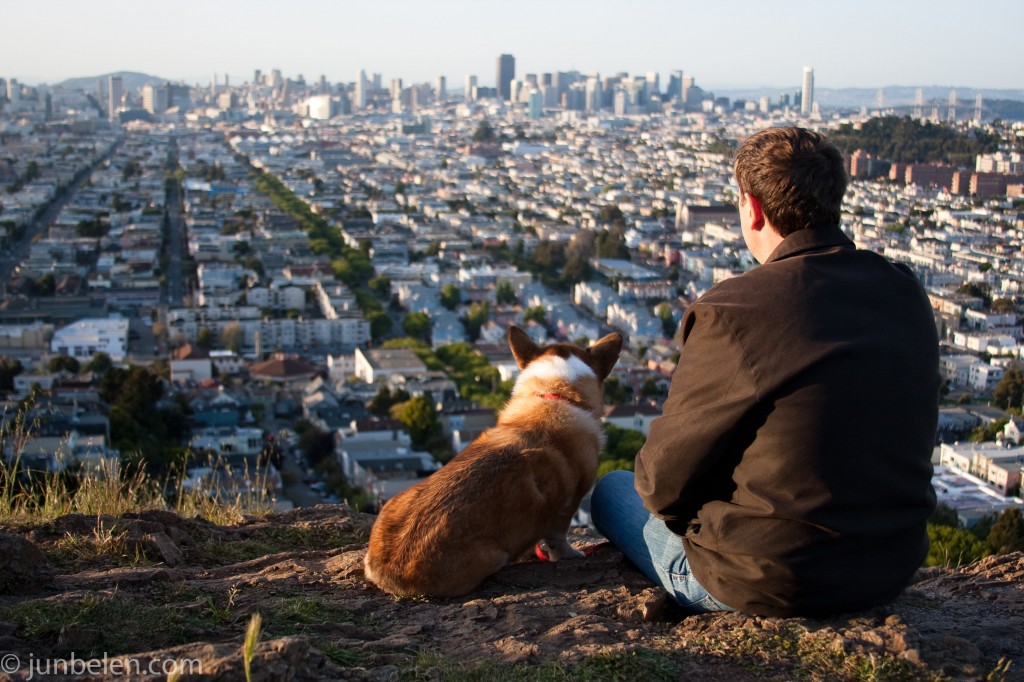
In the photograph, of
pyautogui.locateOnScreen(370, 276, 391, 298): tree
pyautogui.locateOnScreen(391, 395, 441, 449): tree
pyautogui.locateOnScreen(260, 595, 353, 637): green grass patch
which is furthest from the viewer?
pyautogui.locateOnScreen(370, 276, 391, 298): tree

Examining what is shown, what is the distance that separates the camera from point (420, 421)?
12078mm

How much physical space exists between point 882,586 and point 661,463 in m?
0.30

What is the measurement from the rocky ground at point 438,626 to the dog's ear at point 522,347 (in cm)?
31

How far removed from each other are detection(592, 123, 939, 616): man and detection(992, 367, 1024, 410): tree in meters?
12.3

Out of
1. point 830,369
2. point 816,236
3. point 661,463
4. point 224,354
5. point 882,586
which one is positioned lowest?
point 224,354

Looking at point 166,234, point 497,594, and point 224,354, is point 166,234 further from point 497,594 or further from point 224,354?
point 497,594

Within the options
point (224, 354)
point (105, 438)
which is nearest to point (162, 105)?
point (224, 354)

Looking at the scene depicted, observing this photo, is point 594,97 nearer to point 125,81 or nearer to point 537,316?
point 125,81

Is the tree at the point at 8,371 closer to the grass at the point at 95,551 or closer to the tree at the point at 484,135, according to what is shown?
the grass at the point at 95,551

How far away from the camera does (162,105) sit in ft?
252

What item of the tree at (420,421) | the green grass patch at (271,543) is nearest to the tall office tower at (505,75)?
the tree at (420,421)

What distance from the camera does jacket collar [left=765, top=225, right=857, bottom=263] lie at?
1285 mm

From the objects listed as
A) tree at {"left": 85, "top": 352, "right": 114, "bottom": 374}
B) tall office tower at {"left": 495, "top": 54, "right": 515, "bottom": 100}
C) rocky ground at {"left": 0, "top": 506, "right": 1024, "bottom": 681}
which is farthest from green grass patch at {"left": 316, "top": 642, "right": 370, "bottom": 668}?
tall office tower at {"left": 495, "top": 54, "right": 515, "bottom": 100}

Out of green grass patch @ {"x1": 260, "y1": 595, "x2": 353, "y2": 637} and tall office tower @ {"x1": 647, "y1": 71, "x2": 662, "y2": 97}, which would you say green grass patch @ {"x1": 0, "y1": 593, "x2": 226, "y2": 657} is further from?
tall office tower @ {"x1": 647, "y1": 71, "x2": 662, "y2": 97}
